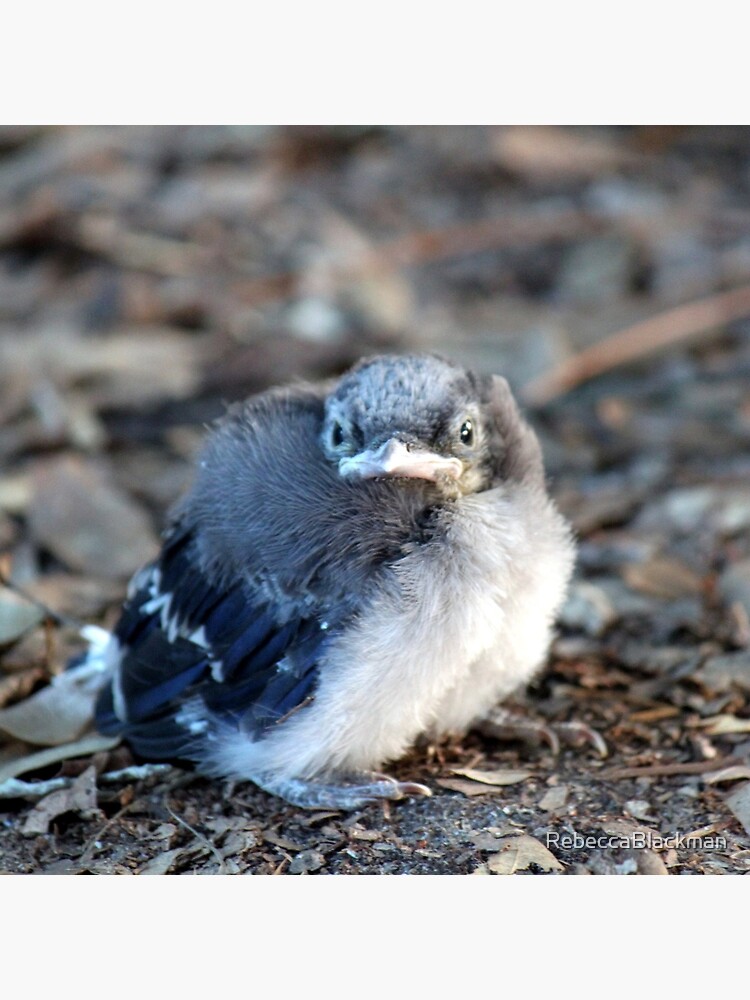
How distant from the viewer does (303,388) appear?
3.40m

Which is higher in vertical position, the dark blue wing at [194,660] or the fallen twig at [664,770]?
the dark blue wing at [194,660]

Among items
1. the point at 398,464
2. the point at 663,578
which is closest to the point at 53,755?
the point at 398,464

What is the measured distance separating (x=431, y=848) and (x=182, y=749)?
70 cm

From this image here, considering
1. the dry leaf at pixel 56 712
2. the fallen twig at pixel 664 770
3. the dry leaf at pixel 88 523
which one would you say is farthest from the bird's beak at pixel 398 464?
the dry leaf at pixel 88 523

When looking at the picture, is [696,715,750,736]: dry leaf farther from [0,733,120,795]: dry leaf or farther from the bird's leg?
[0,733,120,795]: dry leaf

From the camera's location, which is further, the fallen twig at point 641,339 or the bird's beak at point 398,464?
the fallen twig at point 641,339

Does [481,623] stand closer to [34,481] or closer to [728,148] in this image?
[34,481]

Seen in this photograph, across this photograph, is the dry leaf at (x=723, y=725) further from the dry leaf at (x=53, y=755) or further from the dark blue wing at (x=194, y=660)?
the dry leaf at (x=53, y=755)

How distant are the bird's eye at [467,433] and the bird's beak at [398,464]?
2.9 inches

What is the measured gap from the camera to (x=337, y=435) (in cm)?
304

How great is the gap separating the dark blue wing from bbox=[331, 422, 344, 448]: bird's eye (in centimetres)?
40

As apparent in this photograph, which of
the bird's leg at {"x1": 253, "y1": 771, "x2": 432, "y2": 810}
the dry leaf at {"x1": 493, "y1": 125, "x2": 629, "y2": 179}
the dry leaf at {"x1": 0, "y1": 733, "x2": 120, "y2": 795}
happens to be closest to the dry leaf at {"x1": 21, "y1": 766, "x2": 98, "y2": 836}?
the dry leaf at {"x1": 0, "y1": 733, "x2": 120, "y2": 795}

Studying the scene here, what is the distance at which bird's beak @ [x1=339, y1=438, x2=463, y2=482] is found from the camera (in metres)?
2.76

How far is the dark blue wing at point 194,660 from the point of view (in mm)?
A: 2922
